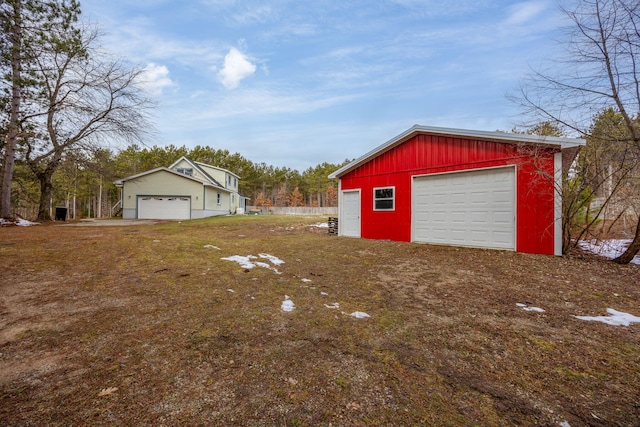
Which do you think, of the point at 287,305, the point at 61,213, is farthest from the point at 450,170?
the point at 61,213

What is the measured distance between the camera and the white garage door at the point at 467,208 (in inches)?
279

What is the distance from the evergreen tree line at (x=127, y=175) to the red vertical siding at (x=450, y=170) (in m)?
14.0

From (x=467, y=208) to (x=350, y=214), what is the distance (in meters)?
4.28

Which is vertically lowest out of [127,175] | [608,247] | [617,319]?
[617,319]

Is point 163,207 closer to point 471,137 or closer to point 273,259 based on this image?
point 273,259

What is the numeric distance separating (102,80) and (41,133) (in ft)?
13.0

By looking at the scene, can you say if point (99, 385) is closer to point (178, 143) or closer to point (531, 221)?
point (531, 221)

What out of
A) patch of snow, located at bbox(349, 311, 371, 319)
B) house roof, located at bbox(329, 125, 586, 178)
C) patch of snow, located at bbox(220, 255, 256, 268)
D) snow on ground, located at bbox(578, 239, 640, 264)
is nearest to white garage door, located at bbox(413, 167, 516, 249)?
house roof, located at bbox(329, 125, 586, 178)

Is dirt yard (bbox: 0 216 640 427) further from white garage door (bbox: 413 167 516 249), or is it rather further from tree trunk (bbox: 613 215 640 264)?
white garage door (bbox: 413 167 516 249)

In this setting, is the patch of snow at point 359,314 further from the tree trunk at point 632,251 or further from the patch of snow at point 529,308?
the tree trunk at point 632,251

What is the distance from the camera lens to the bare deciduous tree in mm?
5453

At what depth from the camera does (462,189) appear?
25.6 feet

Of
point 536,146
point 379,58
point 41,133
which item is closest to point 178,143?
point 41,133

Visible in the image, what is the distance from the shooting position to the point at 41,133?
A: 11.6 meters
